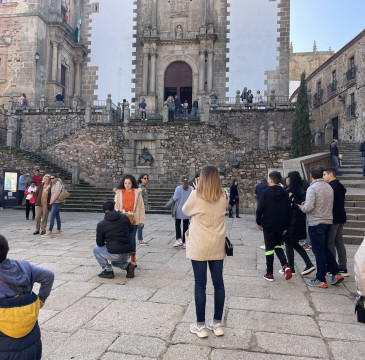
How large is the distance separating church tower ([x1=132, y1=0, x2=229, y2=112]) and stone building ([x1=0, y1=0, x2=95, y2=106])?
4.85 meters

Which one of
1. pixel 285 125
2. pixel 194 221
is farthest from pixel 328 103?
pixel 194 221

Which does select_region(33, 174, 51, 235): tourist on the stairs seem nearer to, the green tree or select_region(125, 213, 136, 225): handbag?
select_region(125, 213, 136, 225): handbag

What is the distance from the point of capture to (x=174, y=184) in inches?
644

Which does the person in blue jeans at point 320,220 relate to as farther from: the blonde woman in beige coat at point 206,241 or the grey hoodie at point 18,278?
the grey hoodie at point 18,278

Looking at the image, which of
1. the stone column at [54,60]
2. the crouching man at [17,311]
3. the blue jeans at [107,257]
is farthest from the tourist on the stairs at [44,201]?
the stone column at [54,60]

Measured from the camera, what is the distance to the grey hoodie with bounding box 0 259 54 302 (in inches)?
71.4

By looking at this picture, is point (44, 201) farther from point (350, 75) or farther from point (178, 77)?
point (350, 75)

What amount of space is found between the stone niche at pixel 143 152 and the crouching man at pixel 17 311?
1474 centimetres

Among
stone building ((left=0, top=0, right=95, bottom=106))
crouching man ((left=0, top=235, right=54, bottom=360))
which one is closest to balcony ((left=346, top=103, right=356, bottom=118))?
stone building ((left=0, top=0, right=95, bottom=106))

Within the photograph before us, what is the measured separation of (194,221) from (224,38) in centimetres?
2191

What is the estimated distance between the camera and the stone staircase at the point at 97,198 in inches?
548

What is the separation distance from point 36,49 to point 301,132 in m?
18.6

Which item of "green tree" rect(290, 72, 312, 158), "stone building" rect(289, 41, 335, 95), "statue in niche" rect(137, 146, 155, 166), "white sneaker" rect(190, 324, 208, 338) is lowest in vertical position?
"white sneaker" rect(190, 324, 208, 338)

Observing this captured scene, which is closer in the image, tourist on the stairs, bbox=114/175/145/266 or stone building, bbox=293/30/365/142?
tourist on the stairs, bbox=114/175/145/266
